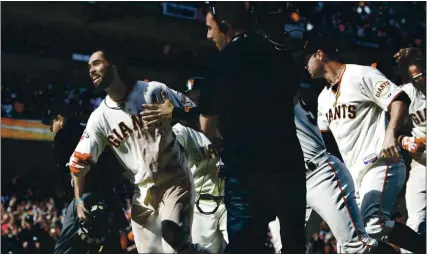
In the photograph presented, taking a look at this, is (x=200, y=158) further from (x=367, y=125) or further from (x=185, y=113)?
(x=185, y=113)

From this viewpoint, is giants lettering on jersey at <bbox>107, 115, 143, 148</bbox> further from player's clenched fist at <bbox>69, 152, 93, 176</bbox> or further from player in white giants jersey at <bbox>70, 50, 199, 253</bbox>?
player's clenched fist at <bbox>69, 152, 93, 176</bbox>

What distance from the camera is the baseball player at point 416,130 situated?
287 inches

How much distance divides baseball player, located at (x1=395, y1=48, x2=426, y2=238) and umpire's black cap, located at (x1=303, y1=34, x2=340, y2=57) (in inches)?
37.0

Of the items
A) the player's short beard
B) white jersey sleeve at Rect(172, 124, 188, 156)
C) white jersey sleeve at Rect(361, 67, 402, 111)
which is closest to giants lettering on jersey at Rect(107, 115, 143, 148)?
the player's short beard

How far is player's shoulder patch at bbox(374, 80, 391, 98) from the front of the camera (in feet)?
20.9

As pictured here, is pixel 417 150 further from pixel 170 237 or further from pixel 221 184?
pixel 170 237

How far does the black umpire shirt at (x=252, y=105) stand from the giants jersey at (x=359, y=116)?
1401 mm

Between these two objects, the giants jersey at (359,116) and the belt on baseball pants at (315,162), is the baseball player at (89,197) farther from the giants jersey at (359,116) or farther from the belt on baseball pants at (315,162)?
the giants jersey at (359,116)

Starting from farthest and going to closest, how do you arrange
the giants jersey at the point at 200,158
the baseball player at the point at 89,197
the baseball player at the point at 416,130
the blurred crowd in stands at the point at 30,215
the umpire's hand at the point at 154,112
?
the blurred crowd in stands at the point at 30,215, the baseball player at the point at 416,130, the giants jersey at the point at 200,158, the baseball player at the point at 89,197, the umpire's hand at the point at 154,112

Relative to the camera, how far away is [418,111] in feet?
24.5

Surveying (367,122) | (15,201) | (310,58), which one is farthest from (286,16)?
(15,201)

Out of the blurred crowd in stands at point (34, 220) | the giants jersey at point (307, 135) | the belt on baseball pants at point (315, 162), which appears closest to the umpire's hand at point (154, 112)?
the giants jersey at point (307, 135)

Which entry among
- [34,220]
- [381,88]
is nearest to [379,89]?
[381,88]

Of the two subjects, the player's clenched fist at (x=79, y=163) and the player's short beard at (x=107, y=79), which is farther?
the player's short beard at (x=107, y=79)
